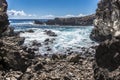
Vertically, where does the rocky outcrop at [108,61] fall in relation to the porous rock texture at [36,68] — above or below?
above

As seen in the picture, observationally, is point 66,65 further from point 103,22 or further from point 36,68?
point 103,22

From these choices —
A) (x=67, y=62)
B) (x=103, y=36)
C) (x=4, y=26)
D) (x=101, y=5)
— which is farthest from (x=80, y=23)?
(x=67, y=62)

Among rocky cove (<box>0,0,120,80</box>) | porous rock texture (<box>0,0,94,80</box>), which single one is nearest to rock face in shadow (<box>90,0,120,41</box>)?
rocky cove (<box>0,0,120,80</box>)

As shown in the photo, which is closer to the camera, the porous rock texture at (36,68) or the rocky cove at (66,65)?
the rocky cove at (66,65)

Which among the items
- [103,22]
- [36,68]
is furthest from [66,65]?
[103,22]

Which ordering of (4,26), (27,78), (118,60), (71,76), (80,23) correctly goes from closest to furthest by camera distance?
(118,60)
(27,78)
(71,76)
(4,26)
(80,23)

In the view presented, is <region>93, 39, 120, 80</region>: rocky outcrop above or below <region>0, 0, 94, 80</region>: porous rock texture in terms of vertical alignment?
above

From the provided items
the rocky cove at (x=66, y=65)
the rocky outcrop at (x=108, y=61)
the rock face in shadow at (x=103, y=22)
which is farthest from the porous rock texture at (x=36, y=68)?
the rock face in shadow at (x=103, y=22)

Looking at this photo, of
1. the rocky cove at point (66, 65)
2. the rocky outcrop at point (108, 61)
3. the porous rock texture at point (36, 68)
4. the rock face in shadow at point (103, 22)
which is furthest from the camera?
the rock face in shadow at point (103, 22)

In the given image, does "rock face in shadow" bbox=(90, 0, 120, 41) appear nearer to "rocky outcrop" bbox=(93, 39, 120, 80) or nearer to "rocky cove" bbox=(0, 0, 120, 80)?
"rocky cove" bbox=(0, 0, 120, 80)

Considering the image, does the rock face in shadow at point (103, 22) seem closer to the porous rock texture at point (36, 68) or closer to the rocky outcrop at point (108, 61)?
Answer: the porous rock texture at point (36, 68)

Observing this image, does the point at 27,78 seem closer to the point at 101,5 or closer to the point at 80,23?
the point at 101,5

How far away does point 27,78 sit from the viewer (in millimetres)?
20797

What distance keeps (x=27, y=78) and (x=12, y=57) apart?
2.82m
